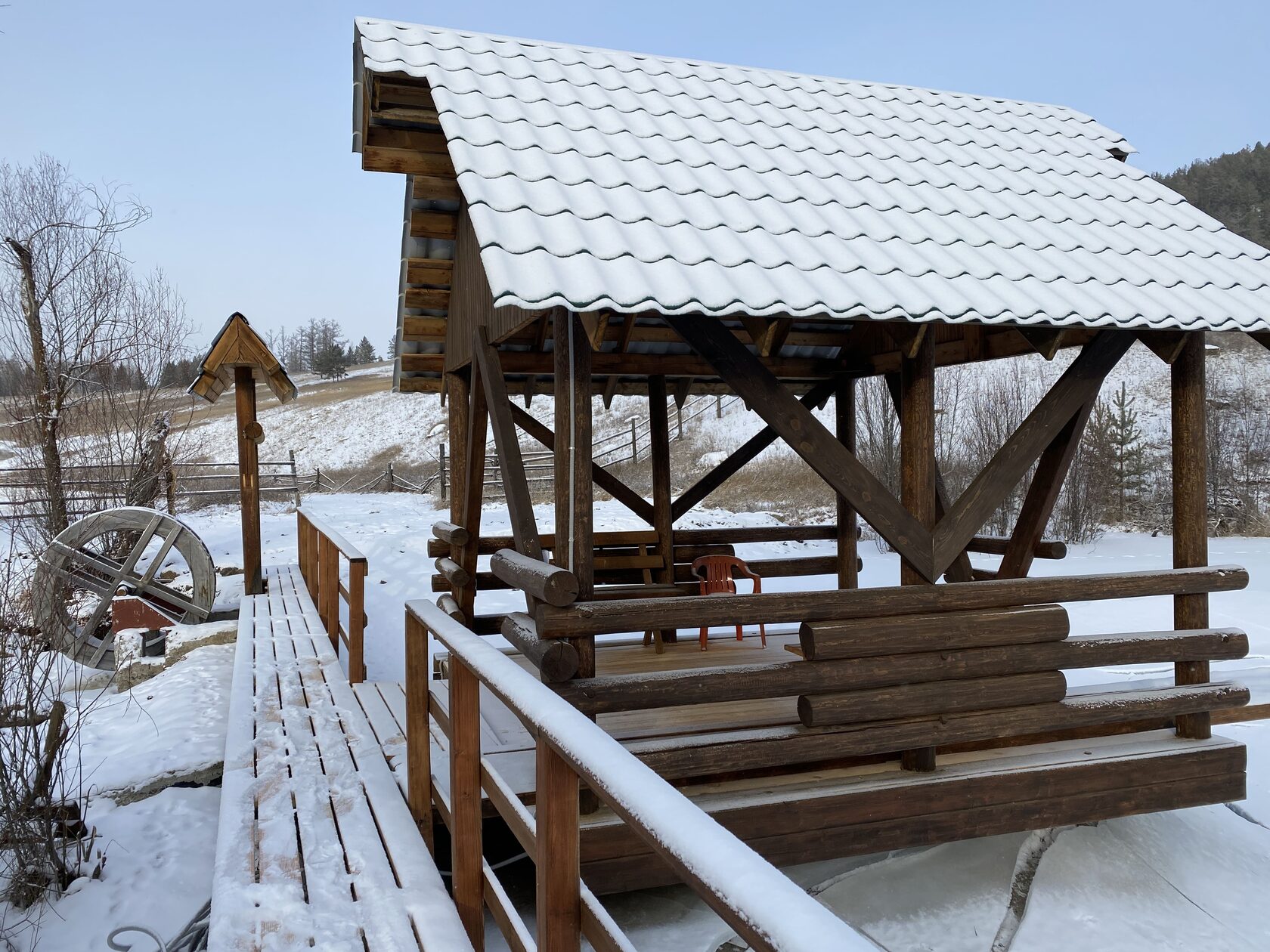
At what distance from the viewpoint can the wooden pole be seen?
10.3 meters

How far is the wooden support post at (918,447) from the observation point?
501 centimetres

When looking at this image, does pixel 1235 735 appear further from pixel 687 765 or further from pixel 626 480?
pixel 626 480

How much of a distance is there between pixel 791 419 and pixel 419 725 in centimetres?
Result: 226

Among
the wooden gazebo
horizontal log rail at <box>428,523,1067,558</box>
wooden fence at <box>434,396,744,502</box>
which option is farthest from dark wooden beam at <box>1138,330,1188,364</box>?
wooden fence at <box>434,396,744,502</box>

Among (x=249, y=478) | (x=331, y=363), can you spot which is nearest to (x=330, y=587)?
(x=249, y=478)

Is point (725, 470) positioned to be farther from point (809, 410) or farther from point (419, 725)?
point (419, 725)

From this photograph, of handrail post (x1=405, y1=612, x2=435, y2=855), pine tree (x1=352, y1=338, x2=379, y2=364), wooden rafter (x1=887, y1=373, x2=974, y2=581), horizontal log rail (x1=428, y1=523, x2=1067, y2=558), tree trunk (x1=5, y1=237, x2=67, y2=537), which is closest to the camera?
handrail post (x1=405, y1=612, x2=435, y2=855)

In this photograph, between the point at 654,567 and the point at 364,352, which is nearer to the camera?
the point at 654,567

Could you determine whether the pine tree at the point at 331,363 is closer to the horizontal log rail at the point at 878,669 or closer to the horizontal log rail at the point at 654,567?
the horizontal log rail at the point at 654,567

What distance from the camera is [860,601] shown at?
16.0 ft

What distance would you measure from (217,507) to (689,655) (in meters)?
19.5

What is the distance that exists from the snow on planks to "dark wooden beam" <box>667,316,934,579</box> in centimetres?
249

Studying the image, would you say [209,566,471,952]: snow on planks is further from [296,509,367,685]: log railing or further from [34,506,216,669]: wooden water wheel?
[34,506,216,669]: wooden water wheel

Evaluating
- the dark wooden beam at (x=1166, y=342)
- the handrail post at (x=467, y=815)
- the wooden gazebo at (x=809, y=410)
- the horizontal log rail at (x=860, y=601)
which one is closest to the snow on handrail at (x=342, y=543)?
the wooden gazebo at (x=809, y=410)
